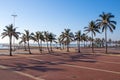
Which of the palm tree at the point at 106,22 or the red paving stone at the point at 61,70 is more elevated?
the palm tree at the point at 106,22

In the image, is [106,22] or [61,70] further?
[106,22]

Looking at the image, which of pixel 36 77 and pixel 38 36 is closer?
pixel 36 77

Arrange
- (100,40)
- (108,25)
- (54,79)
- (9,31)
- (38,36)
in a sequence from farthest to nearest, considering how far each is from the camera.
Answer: (100,40) < (38,36) < (108,25) < (9,31) < (54,79)

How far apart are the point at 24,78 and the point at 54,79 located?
10.9 feet

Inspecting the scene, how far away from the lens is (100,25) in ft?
198

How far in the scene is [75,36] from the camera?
76.0 meters

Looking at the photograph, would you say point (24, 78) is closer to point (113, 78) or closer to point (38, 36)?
point (113, 78)

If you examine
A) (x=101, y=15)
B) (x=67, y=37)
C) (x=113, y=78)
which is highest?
(x=101, y=15)

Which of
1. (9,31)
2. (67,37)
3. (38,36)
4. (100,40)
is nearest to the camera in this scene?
(9,31)

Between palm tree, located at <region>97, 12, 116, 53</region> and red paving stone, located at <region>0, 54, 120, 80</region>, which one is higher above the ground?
palm tree, located at <region>97, 12, 116, 53</region>

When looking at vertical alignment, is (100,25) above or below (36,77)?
above

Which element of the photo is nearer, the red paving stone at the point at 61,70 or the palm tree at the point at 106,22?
the red paving stone at the point at 61,70

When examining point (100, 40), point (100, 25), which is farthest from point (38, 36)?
point (100, 40)

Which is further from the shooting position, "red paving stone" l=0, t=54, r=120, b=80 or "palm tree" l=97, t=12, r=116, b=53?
"palm tree" l=97, t=12, r=116, b=53
